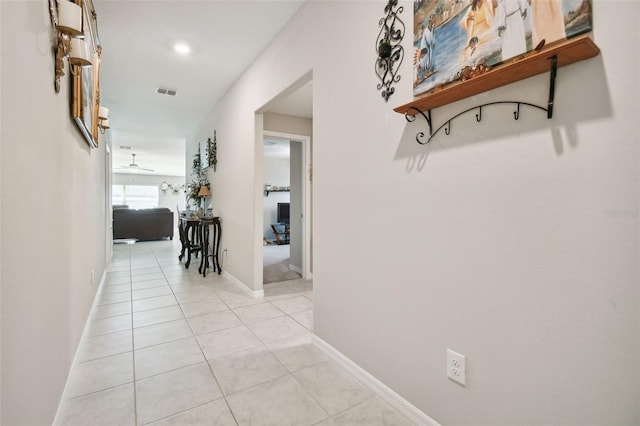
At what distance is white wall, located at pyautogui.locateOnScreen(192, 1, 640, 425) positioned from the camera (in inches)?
34.4

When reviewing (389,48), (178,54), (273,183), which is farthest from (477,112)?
(273,183)

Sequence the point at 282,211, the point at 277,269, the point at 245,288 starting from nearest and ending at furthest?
the point at 245,288 < the point at 277,269 < the point at 282,211

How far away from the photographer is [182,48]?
9.82 ft

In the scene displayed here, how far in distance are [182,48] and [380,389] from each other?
3.36m

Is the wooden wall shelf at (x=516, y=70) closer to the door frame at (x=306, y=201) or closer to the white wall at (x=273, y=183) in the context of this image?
the door frame at (x=306, y=201)

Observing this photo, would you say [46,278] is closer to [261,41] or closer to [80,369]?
[80,369]

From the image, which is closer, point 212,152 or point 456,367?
point 456,367

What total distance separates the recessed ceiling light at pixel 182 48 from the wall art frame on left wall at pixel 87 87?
0.70 meters

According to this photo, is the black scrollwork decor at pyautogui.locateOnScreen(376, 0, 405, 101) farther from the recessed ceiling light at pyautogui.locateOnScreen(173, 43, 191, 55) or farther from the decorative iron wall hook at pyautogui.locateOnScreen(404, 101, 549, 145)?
the recessed ceiling light at pyautogui.locateOnScreen(173, 43, 191, 55)

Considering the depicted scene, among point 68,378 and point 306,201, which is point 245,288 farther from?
Result: point 68,378

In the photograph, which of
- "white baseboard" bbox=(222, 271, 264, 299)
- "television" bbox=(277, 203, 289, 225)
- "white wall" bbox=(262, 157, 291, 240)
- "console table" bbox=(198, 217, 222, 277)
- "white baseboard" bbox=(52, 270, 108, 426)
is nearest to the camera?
"white baseboard" bbox=(52, 270, 108, 426)

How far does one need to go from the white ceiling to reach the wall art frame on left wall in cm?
38

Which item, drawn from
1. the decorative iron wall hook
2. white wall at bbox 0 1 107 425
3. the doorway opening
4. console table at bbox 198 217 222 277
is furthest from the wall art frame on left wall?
console table at bbox 198 217 222 277

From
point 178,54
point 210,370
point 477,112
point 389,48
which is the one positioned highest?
point 178,54
